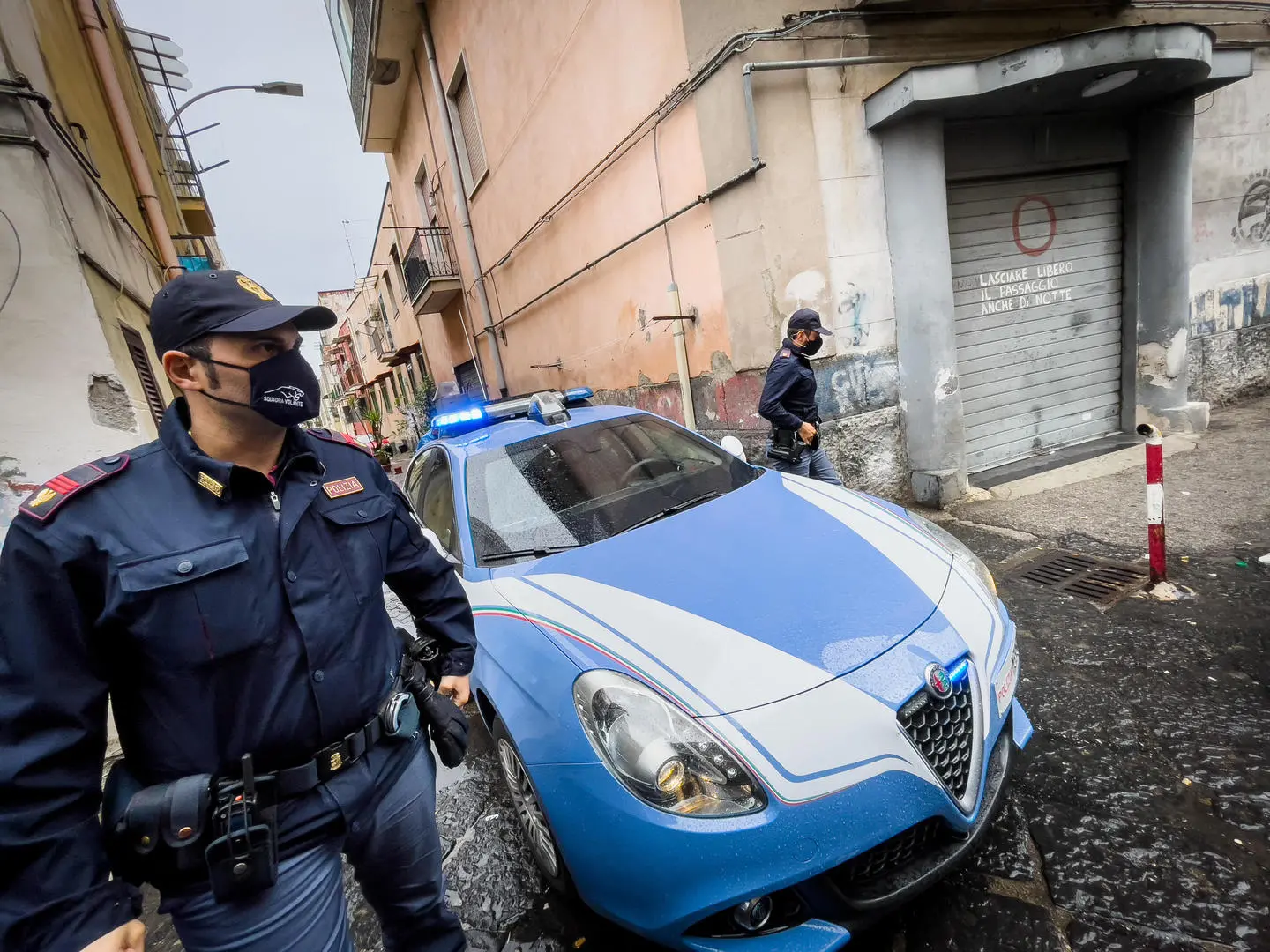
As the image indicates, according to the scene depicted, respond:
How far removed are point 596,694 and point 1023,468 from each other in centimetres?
560

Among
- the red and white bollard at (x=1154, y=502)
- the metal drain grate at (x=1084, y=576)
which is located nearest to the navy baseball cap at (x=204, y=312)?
the red and white bollard at (x=1154, y=502)

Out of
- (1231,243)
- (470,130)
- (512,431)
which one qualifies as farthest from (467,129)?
(1231,243)

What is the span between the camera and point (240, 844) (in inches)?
45.5

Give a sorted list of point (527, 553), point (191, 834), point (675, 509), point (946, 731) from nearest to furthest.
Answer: point (191, 834) < point (946, 731) < point (527, 553) < point (675, 509)

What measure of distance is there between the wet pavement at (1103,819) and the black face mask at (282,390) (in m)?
1.74

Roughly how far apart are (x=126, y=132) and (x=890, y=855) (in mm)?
10080

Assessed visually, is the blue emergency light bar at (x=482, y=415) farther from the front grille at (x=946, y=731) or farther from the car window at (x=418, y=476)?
the front grille at (x=946, y=731)

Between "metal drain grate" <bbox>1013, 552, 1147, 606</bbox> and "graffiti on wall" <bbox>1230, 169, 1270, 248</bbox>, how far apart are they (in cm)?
573

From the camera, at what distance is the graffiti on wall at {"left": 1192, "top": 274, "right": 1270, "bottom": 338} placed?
6.33 metres

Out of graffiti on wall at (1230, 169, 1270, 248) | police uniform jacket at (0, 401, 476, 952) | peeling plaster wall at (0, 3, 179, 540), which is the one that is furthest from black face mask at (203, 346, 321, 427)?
graffiti on wall at (1230, 169, 1270, 248)

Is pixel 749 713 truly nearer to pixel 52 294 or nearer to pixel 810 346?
pixel 810 346

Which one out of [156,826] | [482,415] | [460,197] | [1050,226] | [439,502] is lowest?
[156,826]

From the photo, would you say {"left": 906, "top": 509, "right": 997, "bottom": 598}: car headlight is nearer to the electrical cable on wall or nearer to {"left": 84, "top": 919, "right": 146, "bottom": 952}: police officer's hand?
{"left": 84, "top": 919, "right": 146, "bottom": 952}: police officer's hand

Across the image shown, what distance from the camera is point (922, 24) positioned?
15.8 feet
